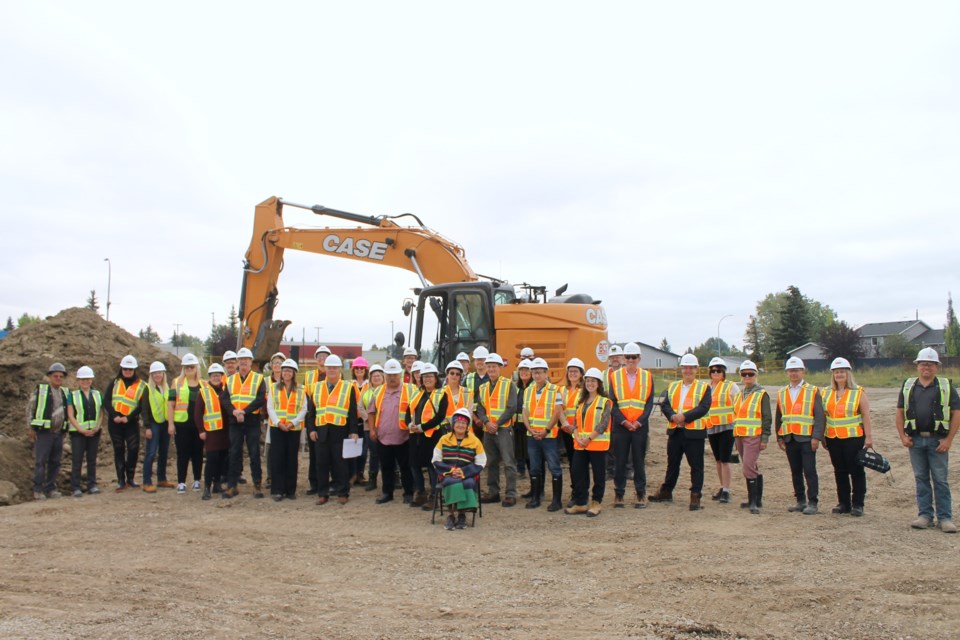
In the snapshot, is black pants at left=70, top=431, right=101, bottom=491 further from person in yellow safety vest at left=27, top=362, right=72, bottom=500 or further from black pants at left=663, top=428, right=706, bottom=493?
black pants at left=663, top=428, right=706, bottom=493

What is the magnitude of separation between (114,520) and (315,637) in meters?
Answer: 4.40

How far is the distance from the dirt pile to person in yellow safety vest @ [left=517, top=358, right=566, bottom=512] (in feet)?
21.0

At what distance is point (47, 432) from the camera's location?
9453 mm

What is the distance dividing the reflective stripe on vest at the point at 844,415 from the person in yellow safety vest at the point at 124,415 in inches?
342

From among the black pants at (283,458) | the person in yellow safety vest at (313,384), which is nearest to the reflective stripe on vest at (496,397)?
the person in yellow safety vest at (313,384)

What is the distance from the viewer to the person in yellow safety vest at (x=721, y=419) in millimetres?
8625

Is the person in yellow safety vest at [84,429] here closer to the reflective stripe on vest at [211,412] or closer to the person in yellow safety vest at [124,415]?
the person in yellow safety vest at [124,415]

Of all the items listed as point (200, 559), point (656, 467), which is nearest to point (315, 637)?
point (200, 559)

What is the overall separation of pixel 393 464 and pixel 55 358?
6513mm

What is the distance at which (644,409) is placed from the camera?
8602 millimetres

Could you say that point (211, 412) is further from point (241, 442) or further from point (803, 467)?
point (803, 467)

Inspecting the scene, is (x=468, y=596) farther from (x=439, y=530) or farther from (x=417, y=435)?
(x=417, y=435)

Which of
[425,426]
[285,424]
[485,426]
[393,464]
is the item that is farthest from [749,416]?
[285,424]

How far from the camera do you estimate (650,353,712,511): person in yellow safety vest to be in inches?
329
